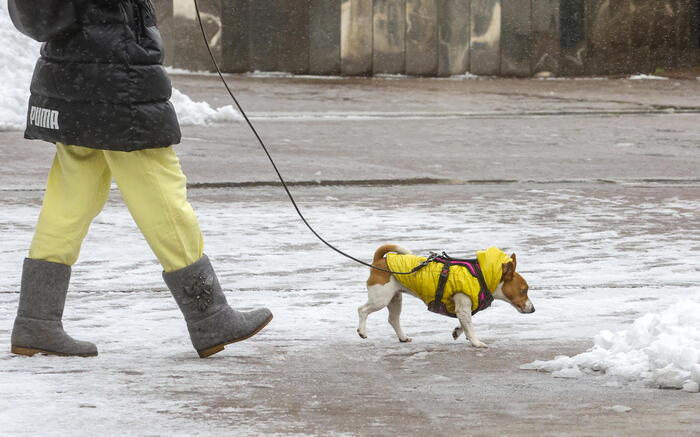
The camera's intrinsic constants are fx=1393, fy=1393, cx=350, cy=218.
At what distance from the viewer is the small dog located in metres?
4.59

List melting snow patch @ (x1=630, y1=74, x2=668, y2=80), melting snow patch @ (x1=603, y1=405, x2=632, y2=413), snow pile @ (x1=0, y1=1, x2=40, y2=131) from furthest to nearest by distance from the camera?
melting snow patch @ (x1=630, y1=74, x2=668, y2=80) < snow pile @ (x1=0, y1=1, x2=40, y2=131) < melting snow patch @ (x1=603, y1=405, x2=632, y2=413)

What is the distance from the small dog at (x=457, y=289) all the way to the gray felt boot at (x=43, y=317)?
953 mm

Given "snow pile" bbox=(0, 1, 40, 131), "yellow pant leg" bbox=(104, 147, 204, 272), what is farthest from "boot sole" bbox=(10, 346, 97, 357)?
"snow pile" bbox=(0, 1, 40, 131)

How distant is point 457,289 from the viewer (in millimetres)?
4586

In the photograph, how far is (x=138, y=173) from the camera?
436 centimetres

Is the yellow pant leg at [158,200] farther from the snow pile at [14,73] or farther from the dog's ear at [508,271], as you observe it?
the snow pile at [14,73]

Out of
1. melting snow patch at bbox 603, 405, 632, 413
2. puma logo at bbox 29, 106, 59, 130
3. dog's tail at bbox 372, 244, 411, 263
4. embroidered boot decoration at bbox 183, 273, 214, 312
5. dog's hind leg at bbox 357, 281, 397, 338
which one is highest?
puma logo at bbox 29, 106, 59, 130

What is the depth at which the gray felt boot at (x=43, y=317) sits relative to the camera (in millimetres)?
4469

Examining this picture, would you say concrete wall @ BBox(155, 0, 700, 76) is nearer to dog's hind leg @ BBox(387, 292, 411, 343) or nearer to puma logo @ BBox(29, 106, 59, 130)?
dog's hind leg @ BBox(387, 292, 411, 343)

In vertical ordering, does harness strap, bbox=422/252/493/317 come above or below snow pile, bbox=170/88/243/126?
above

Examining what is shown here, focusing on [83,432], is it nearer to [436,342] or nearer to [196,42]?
[436,342]

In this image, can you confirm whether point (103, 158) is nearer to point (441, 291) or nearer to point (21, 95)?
point (441, 291)

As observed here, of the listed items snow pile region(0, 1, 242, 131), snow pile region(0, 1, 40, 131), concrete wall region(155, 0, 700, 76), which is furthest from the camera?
concrete wall region(155, 0, 700, 76)

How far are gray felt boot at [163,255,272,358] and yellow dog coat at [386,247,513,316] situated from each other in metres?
0.56
